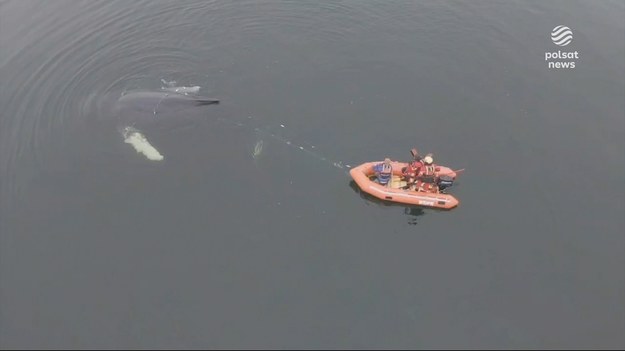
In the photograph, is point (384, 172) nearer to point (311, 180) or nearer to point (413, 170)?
point (413, 170)

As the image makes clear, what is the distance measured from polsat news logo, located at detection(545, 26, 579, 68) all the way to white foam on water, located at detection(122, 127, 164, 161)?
30.0m

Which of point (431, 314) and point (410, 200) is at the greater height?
point (410, 200)

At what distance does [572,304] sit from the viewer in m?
24.7

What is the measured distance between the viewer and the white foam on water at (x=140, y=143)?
103 feet

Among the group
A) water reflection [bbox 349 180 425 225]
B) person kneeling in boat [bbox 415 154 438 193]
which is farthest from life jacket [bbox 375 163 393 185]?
person kneeling in boat [bbox 415 154 438 193]

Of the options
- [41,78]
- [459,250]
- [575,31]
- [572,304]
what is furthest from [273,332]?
[575,31]

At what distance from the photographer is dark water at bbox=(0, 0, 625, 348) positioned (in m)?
24.2

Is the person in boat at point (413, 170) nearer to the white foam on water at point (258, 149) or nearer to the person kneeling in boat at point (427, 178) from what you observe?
the person kneeling in boat at point (427, 178)

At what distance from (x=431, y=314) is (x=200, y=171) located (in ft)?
51.1

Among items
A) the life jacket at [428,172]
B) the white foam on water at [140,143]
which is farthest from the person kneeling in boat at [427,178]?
the white foam on water at [140,143]

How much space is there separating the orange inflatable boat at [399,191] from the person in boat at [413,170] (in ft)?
1.38

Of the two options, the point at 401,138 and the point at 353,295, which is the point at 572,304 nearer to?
the point at 353,295

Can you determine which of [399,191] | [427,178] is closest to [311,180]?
[399,191]

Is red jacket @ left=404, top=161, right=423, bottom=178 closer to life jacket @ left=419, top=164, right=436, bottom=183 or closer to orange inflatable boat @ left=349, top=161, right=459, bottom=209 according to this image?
life jacket @ left=419, top=164, right=436, bottom=183
